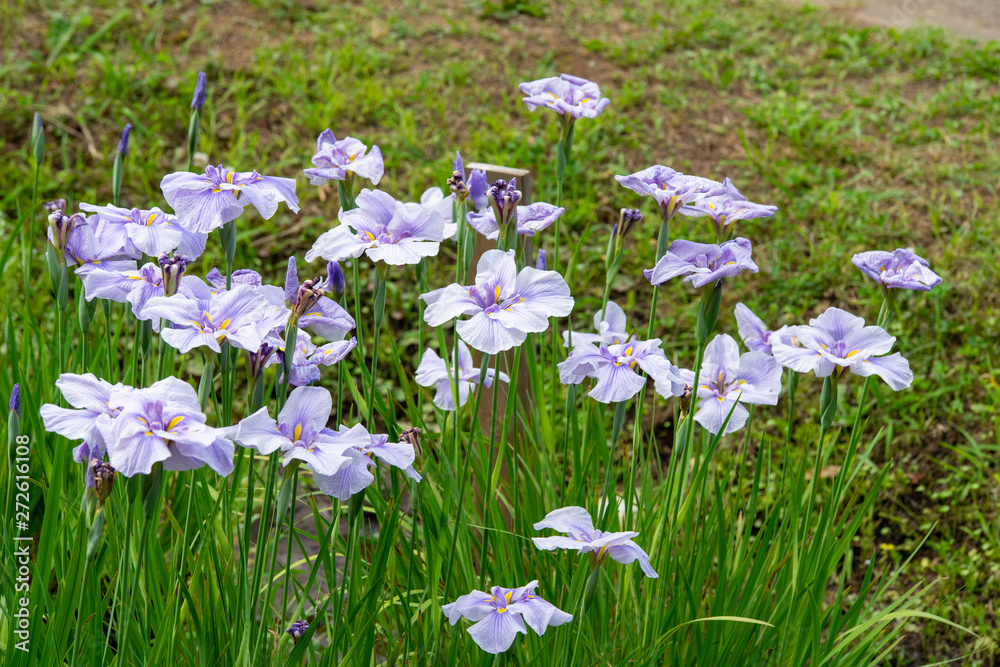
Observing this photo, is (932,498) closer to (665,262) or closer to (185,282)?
(665,262)

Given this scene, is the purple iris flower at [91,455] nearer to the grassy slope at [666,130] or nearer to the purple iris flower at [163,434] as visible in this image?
the purple iris flower at [163,434]

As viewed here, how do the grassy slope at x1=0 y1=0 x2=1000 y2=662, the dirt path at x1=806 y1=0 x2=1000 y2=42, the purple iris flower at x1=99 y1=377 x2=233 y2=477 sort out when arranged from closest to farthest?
1. the purple iris flower at x1=99 y1=377 x2=233 y2=477
2. the grassy slope at x1=0 y1=0 x2=1000 y2=662
3. the dirt path at x1=806 y1=0 x2=1000 y2=42

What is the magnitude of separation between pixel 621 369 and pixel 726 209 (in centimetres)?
32

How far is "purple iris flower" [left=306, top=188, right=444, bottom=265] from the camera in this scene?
1124 millimetres

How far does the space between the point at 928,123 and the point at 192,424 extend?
13.1 ft

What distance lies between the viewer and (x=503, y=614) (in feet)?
3.38

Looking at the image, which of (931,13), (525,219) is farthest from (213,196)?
(931,13)

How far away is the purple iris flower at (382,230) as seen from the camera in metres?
1.12

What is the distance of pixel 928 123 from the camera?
3838mm

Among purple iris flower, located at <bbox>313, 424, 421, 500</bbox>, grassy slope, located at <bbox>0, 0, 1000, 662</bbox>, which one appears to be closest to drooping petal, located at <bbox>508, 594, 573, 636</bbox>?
purple iris flower, located at <bbox>313, 424, 421, 500</bbox>

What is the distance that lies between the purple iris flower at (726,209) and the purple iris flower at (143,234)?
739 millimetres

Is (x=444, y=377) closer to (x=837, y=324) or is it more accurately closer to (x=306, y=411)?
(x=306, y=411)

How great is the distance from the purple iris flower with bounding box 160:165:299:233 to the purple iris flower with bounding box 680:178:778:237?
2.03 feet

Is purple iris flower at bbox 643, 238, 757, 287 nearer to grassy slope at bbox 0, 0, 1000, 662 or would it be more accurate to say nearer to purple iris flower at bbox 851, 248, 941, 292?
purple iris flower at bbox 851, 248, 941, 292
